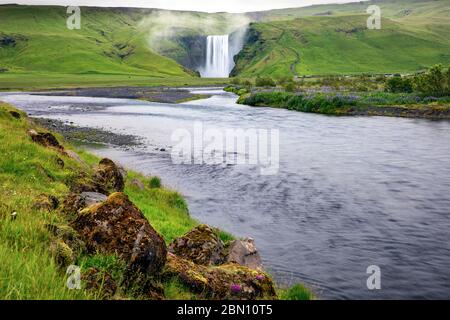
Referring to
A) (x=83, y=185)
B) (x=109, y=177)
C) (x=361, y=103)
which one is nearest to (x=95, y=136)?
(x=109, y=177)

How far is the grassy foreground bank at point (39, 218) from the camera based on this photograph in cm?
696

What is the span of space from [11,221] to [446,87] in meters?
75.3

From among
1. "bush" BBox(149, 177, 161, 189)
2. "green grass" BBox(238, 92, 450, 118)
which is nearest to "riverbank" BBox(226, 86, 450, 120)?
"green grass" BBox(238, 92, 450, 118)

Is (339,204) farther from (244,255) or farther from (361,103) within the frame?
(361,103)

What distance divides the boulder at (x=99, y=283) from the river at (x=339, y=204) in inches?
304

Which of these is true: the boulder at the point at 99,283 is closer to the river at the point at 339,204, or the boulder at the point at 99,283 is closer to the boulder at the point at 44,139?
the river at the point at 339,204

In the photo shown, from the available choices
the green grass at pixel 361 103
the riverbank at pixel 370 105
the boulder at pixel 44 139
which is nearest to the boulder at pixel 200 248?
the boulder at pixel 44 139

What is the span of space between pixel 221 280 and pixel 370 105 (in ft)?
215

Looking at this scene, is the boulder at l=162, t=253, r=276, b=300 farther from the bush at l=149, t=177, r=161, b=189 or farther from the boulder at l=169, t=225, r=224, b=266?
the bush at l=149, t=177, r=161, b=189

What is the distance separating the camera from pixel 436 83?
7238 centimetres

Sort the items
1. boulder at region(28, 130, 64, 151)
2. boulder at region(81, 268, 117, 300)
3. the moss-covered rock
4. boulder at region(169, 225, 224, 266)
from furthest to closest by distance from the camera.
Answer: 1. boulder at region(28, 130, 64, 151)
2. boulder at region(169, 225, 224, 266)
3. the moss-covered rock
4. boulder at region(81, 268, 117, 300)

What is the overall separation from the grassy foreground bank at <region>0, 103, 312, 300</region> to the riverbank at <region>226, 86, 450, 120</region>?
51183mm

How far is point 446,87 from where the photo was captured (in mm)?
71938

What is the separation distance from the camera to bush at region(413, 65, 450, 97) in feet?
236
